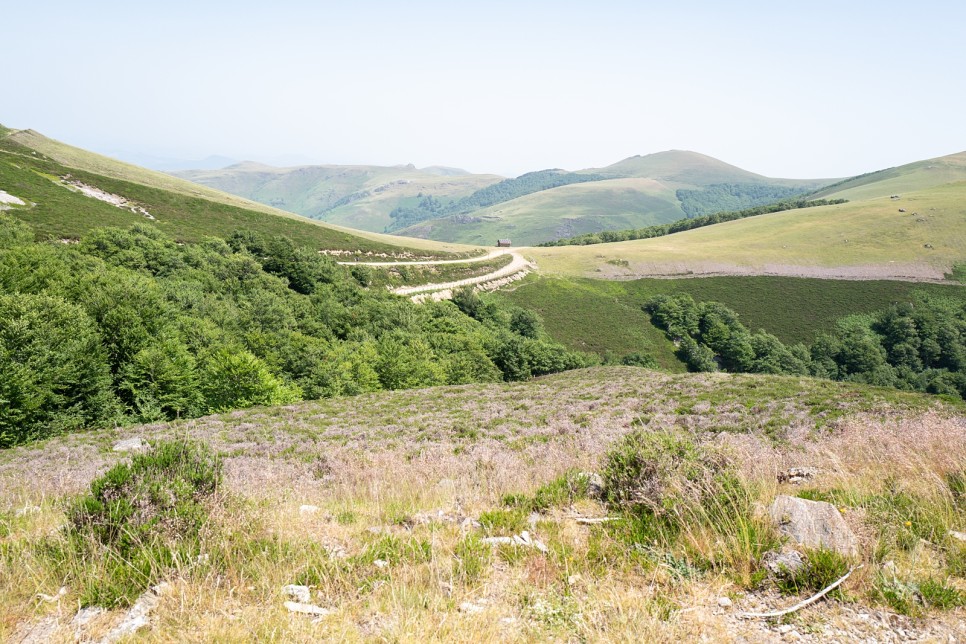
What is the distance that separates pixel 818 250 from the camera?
11638 centimetres

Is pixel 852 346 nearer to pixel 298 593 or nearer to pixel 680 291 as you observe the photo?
pixel 680 291

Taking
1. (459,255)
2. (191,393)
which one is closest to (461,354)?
(191,393)

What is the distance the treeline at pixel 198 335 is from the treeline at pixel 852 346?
3233 cm

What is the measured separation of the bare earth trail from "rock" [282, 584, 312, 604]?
7292 cm

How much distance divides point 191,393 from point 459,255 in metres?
85.6

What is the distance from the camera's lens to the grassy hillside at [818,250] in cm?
10806

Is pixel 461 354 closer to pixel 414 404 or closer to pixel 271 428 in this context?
pixel 414 404

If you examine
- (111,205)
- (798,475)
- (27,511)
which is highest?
(111,205)

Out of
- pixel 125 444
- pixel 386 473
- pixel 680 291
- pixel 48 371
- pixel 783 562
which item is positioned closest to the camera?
pixel 783 562

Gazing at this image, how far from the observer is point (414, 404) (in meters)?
28.7

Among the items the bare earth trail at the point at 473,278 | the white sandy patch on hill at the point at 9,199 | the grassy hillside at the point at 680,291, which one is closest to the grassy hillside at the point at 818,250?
the grassy hillside at the point at 680,291

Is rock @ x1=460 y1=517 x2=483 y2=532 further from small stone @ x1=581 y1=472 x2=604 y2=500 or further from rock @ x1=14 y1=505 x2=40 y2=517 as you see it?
rock @ x1=14 y1=505 x2=40 y2=517

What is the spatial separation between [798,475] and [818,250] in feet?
462

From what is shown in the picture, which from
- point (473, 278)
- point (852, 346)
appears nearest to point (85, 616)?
point (473, 278)
